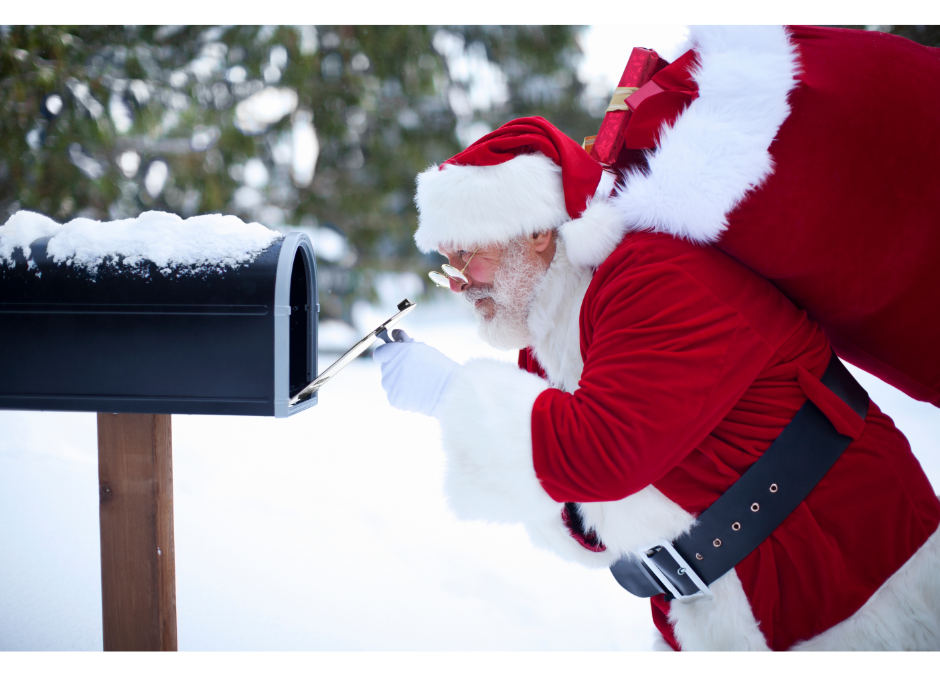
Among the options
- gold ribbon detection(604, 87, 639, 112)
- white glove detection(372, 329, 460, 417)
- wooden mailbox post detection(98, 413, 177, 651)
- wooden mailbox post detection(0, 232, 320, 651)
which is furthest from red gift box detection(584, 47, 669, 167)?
wooden mailbox post detection(98, 413, 177, 651)

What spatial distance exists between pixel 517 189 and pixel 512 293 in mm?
200

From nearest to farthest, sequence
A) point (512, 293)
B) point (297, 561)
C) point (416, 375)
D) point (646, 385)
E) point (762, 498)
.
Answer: point (646, 385) → point (762, 498) → point (416, 375) → point (512, 293) → point (297, 561)

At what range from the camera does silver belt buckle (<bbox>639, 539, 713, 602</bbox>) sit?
87 centimetres

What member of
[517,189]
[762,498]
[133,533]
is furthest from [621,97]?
[133,533]

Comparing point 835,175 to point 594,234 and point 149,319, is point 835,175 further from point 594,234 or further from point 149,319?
point 149,319

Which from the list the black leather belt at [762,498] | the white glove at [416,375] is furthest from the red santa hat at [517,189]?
the black leather belt at [762,498]

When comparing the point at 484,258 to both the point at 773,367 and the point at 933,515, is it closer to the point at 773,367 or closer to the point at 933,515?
the point at 773,367

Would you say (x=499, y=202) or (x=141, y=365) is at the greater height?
(x=499, y=202)

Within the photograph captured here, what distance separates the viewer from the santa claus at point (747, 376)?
0.77 m

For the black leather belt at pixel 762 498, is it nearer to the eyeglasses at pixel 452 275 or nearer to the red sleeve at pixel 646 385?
the red sleeve at pixel 646 385

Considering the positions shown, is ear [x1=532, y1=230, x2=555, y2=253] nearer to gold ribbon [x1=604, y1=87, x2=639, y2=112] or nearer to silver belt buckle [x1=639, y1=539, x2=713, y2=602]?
gold ribbon [x1=604, y1=87, x2=639, y2=112]

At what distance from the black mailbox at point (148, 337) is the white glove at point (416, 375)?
0.60 ft

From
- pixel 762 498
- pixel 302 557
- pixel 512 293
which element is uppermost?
pixel 512 293

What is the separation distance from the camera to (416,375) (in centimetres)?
97
